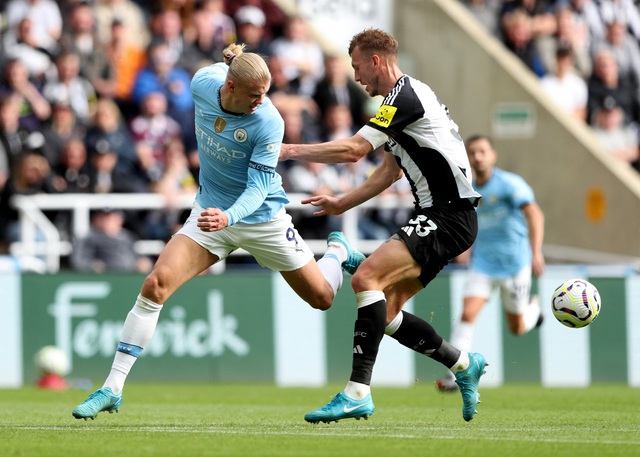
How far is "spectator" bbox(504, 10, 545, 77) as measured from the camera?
19.9 meters

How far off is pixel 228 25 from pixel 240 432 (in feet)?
35.2

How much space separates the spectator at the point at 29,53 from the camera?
1641 centimetres

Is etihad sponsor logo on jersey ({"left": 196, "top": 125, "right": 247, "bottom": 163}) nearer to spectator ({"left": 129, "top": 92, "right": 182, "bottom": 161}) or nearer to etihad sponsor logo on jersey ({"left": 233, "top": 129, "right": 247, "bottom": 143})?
etihad sponsor logo on jersey ({"left": 233, "top": 129, "right": 247, "bottom": 143})

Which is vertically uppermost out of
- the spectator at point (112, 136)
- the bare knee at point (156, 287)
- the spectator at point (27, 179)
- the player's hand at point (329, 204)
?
the spectator at point (112, 136)

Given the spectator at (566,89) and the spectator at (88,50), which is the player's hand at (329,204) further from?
the spectator at (566,89)

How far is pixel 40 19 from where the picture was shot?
16969 millimetres

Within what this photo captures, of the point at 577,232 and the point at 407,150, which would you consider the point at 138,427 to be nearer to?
the point at 407,150

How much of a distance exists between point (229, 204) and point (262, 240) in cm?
35

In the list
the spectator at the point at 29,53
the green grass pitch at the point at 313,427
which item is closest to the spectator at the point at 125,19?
the spectator at the point at 29,53

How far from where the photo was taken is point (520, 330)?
44.9 ft

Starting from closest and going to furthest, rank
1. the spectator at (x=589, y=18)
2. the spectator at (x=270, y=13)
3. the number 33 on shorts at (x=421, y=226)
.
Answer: the number 33 on shorts at (x=421, y=226) < the spectator at (x=270, y=13) < the spectator at (x=589, y=18)

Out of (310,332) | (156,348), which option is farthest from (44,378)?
(310,332)

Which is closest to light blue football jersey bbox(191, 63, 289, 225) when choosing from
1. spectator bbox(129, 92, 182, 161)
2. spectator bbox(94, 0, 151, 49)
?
spectator bbox(129, 92, 182, 161)

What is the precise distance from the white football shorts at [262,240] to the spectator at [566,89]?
11.2 metres
